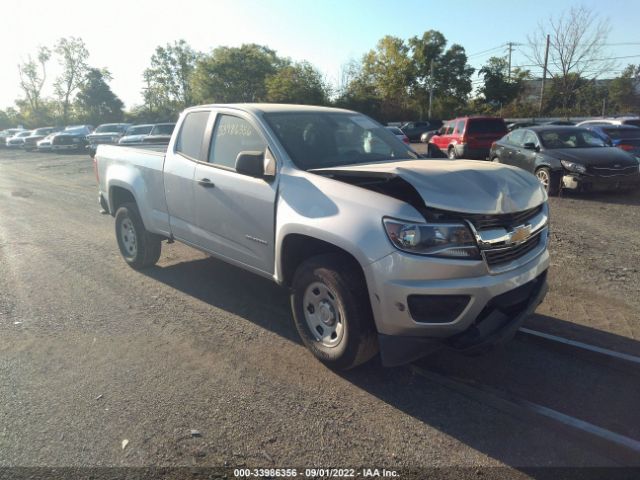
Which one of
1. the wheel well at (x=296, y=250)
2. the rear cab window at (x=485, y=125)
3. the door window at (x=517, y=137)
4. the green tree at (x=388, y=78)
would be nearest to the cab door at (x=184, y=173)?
the wheel well at (x=296, y=250)

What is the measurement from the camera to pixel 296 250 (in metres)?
3.92

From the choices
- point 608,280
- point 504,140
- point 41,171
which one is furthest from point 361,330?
point 41,171

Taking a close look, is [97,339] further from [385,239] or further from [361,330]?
[385,239]

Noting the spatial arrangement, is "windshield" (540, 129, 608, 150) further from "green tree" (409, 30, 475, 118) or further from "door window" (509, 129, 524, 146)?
"green tree" (409, 30, 475, 118)

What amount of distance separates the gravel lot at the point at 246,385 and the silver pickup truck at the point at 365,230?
411 mm

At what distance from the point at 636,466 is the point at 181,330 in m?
3.52

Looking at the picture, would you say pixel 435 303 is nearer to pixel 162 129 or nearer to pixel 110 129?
pixel 162 129

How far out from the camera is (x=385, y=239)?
3.12 m

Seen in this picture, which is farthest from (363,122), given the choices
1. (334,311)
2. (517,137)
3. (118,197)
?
(517,137)

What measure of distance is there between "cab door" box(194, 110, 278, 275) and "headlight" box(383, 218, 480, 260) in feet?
3.97

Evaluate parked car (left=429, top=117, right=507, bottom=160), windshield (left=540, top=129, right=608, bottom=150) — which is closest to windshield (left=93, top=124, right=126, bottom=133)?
parked car (left=429, top=117, right=507, bottom=160)

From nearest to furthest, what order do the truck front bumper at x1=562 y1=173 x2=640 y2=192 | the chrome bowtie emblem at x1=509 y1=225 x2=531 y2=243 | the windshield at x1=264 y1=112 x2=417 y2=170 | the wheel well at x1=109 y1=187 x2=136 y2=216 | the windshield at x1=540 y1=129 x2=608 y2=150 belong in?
the chrome bowtie emblem at x1=509 y1=225 x2=531 y2=243 → the windshield at x1=264 y1=112 x2=417 y2=170 → the wheel well at x1=109 y1=187 x2=136 y2=216 → the truck front bumper at x1=562 y1=173 x2=640 y2=192 → the windshield at x1=540 y1=129 x2=608 y2=150

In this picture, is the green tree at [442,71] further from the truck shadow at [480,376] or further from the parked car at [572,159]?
the truck shadow at [480,376]

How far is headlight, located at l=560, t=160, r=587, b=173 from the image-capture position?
1028cm
